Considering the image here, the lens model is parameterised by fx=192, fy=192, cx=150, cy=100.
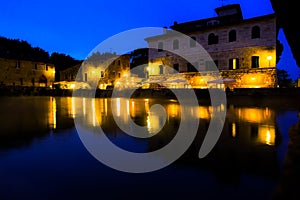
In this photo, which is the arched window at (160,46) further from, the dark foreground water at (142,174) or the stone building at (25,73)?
the dark foreground water at (142,174)

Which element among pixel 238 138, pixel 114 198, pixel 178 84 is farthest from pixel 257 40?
pixel 114 198

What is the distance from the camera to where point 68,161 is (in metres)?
3.19

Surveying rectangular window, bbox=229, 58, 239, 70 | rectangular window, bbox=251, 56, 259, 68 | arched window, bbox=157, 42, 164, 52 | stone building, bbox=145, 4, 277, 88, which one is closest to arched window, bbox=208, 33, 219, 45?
stone building, bbox=145, 4, 277, 88

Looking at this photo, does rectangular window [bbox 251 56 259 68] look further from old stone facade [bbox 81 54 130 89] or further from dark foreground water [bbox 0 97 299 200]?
old stone facade [bbox 81 54 130 89]

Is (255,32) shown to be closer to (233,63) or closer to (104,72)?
(233,63)

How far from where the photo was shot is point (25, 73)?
39.0 metres

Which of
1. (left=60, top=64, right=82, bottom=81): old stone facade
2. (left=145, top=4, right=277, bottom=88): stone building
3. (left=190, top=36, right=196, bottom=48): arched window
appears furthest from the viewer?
(left=60, top=64, right=82, bottom=81): old stone facade

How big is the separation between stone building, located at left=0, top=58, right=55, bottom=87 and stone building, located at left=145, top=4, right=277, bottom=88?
2498 cm

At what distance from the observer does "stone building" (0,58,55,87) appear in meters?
36.4

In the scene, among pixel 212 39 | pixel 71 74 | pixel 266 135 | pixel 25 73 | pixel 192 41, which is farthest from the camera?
pixel 71 74

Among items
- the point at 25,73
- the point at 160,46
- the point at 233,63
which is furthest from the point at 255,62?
the point at 25,73

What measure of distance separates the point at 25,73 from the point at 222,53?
37.5 m

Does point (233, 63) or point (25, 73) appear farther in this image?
point (25, 73)

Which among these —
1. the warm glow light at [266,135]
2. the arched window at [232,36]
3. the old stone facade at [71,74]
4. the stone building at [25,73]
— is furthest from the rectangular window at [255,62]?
the stone building at [25,73]
